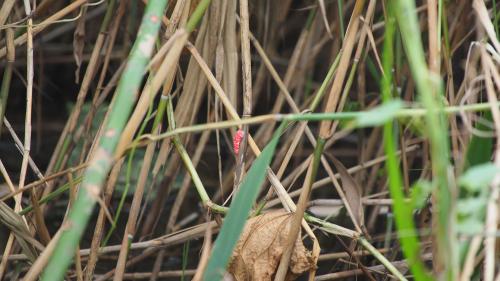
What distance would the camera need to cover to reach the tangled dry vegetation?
67 centimetres

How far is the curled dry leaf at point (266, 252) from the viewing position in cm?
101

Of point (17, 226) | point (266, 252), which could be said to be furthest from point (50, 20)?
point (266, 252)

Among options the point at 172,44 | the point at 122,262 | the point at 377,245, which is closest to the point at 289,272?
the point at 122,262

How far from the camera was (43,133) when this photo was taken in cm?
234

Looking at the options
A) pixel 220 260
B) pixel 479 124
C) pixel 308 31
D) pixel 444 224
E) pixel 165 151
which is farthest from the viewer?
pixel 308 31

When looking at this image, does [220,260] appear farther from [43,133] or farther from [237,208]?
[43,133]

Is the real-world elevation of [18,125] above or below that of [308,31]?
below

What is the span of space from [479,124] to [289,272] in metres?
0.31

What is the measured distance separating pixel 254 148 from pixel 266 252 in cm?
14

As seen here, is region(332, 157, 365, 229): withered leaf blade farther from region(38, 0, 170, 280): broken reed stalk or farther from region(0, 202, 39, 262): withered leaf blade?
region(38, 0, 170, 280): broken reed stalk

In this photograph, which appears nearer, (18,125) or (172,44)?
(172,44)

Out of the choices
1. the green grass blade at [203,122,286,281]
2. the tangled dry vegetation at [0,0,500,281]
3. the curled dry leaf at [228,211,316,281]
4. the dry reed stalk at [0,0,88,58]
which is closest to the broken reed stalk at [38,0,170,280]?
the tangled dry vegetation at [0,0,500,281]

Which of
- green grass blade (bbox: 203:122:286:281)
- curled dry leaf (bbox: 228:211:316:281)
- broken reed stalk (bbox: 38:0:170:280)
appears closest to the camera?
broken reed stalk (bbox: 38:0:170:280)

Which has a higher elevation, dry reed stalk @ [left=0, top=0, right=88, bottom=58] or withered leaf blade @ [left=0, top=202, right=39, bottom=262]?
dry reed stalk @ [left=0, top=0, right=88, bottom=58]
